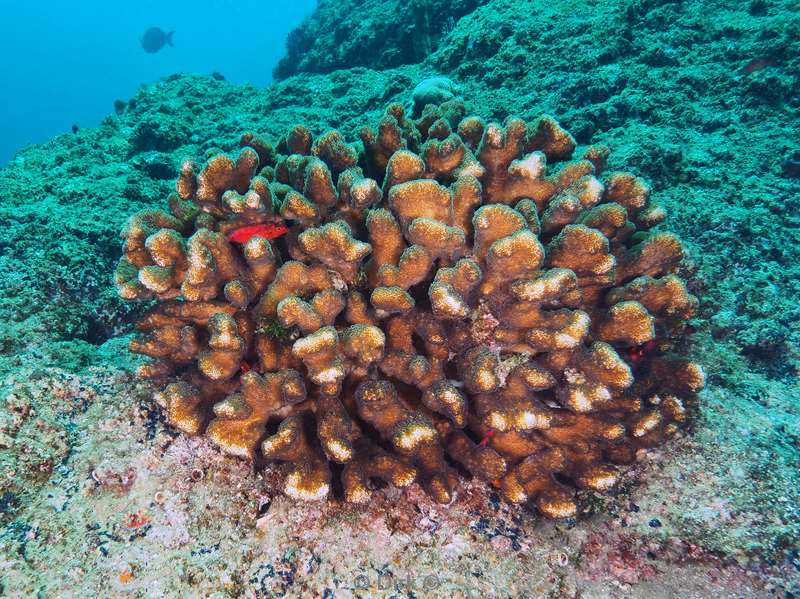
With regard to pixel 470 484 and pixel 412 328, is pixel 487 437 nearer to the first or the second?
pixel 470 484

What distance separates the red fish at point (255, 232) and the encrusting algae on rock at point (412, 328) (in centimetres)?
1

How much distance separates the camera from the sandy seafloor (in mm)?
1952

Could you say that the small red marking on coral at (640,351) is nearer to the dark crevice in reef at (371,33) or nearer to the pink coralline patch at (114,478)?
the pink coralline patch at (114,478)

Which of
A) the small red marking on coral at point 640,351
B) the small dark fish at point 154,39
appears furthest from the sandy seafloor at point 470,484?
the small dark fish at point 154,39

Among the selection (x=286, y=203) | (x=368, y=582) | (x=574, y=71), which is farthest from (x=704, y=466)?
(x=574, y=71)

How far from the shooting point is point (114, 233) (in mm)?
4715

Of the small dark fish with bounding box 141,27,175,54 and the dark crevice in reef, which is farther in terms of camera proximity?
the small dark fish with bounding box 141,27,175,54

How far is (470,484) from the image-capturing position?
245 centimetres

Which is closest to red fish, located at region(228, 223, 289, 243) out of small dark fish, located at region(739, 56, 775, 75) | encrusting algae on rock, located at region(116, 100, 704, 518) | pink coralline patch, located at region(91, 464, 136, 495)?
encrusting algae on rock, located at region(116, 100, 704, 518)

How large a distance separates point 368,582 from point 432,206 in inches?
72.4

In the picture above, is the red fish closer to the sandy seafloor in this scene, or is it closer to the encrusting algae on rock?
the encrusting algae on rock

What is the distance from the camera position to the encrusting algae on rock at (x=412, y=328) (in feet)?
7.32

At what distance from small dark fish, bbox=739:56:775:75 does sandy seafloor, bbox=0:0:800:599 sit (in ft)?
0.06

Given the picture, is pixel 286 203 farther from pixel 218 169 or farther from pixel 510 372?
pixel 510 372
